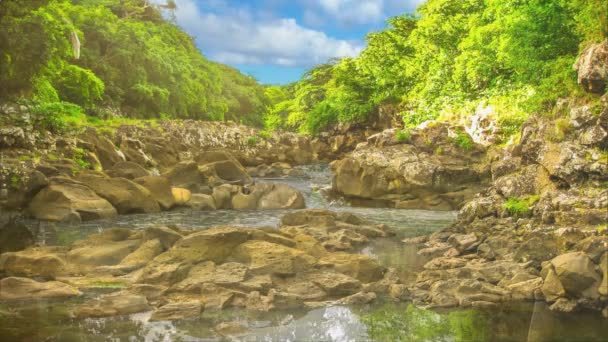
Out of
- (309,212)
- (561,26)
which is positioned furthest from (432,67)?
(309,212)

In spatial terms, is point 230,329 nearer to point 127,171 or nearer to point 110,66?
point 127,171

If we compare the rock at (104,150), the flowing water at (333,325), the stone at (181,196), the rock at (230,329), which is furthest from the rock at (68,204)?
the rock at (230,329)

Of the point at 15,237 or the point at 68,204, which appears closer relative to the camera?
the point at 15,237

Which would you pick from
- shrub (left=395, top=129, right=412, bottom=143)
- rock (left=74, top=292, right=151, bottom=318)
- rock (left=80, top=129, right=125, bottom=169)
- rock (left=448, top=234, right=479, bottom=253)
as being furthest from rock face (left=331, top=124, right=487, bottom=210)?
rock (left=74, top=292, right=151, bottom=318)

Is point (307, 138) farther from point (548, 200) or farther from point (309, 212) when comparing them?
point (548, 200)

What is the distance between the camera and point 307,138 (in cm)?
4878

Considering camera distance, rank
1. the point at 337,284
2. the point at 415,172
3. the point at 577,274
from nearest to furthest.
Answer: the point at 577,274
the point at 337,284
the point at 415,172

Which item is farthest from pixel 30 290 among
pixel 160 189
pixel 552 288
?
pixel 160 189

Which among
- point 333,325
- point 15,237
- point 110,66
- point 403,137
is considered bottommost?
point 333,325

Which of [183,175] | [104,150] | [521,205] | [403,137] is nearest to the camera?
[521,205]

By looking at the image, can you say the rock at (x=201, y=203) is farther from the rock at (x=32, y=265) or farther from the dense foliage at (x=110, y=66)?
the rock at (x=32, y=265)

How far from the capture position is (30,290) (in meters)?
11.3

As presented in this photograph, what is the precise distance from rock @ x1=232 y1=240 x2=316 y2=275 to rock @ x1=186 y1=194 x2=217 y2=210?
1092cm

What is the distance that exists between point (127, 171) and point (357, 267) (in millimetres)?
15135
